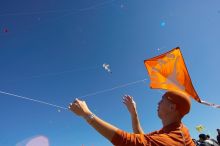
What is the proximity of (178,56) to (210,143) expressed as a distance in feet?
12.4

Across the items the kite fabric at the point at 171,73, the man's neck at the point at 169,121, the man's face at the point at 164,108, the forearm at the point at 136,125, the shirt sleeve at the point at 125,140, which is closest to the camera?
the shirt sleeve at the point at 125,140

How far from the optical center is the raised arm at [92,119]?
134 inches

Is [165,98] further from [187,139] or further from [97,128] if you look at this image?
[97,128]

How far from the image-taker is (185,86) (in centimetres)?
1065

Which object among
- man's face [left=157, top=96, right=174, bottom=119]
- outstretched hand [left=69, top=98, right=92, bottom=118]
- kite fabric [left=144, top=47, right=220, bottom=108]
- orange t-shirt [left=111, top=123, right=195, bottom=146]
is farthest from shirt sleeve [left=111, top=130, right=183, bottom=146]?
kite fabric [left=144, top=47, right=220, bottom=108]

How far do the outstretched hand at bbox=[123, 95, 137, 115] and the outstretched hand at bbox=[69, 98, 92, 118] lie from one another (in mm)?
2199

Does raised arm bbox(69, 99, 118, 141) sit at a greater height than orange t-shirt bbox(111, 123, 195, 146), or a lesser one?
greater

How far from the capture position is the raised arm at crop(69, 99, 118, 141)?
11.1ft

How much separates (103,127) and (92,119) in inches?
7.3

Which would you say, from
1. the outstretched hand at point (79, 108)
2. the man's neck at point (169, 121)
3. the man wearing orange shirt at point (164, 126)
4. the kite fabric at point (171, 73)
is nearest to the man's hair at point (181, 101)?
the man wearing orange shirt at point (164, 126)

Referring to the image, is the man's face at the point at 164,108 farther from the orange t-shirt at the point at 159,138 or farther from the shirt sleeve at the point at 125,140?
the shirt sleeve at the point at 125,140

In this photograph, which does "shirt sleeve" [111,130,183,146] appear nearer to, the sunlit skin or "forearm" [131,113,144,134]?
the sunlit skin

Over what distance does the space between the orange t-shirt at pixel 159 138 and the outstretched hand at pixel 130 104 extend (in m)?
1.69

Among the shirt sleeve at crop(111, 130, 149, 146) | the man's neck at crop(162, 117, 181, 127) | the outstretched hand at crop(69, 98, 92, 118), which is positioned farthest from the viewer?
the man's neck at crop(162, 117, 181, 127)
